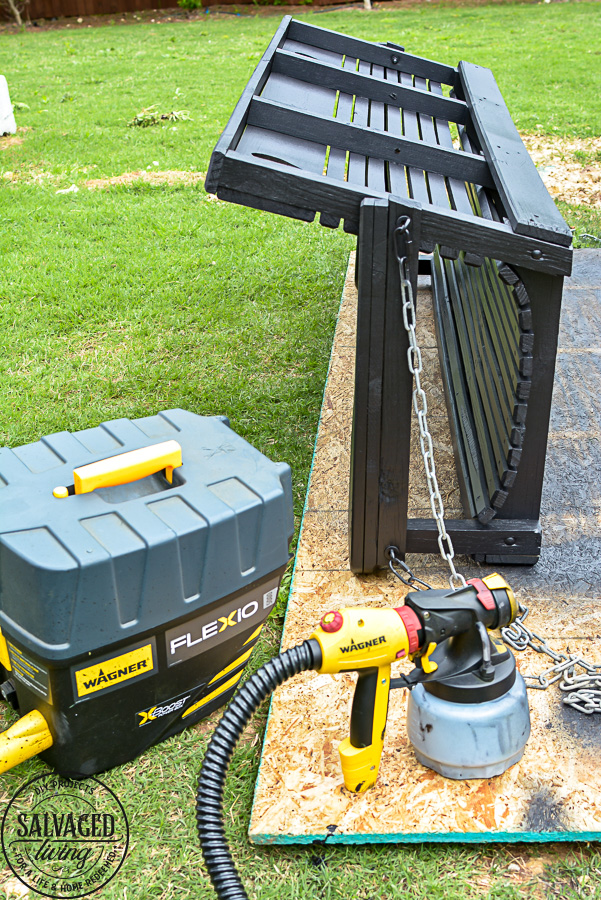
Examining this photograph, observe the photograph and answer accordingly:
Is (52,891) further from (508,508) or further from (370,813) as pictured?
(508,508)

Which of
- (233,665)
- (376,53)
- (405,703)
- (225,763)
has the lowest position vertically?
(405,703)

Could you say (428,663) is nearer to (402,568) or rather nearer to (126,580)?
(126,580)

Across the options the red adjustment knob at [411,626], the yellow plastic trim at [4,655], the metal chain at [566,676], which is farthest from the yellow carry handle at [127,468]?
the metal chain at [566,676]

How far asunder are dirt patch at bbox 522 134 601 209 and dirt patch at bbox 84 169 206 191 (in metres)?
3.15

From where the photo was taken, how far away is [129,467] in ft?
6.27

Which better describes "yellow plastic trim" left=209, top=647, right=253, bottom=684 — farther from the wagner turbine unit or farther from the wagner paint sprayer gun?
the wagner paint sprayer gun

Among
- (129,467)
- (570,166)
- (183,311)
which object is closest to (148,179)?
(183,311)

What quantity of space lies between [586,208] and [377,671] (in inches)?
216

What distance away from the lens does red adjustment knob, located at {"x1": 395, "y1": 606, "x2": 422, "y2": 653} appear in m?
1.70

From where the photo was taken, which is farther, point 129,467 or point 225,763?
point 129,467

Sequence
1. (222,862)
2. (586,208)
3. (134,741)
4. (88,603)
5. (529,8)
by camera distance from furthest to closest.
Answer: (529,8), (586,208), (134,741), (88,603), (222,862)

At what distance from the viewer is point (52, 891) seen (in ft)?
5.93

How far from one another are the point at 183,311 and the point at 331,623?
139 inches

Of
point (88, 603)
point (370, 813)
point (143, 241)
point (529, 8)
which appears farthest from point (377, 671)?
point (529, 8)
